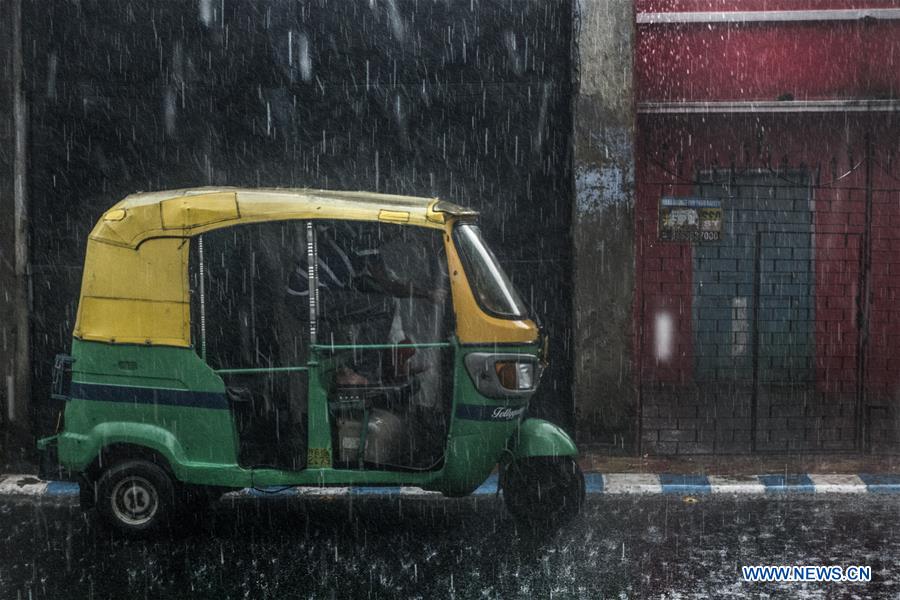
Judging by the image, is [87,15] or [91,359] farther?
[87,15]

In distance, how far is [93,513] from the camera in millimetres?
8016

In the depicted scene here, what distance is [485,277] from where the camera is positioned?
24.6ft

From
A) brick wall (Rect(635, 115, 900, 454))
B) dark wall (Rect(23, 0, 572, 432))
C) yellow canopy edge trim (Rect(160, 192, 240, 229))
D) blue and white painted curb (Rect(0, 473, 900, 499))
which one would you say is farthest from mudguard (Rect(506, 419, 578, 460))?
brick wall (Rect(635, 115, 900, 454))

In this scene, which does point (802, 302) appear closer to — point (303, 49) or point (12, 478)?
point (303, 49)

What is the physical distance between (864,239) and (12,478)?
696 cm

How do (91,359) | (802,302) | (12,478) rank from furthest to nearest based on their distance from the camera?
(802,302) → (12,478) → (91,359)

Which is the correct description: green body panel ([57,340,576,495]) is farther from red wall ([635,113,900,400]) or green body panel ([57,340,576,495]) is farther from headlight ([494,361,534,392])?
red wall ([635,113,900,400])

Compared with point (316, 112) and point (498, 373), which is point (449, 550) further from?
point (316, 112)

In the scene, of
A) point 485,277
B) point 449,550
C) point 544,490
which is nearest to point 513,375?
point 485,277

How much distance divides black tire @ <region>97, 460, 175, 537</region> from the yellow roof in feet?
4.38

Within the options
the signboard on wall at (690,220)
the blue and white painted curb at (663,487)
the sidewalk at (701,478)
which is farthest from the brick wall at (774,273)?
the blue and white painted curb at (663,487)

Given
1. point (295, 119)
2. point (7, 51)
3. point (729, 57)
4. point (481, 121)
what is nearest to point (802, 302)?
point (729, 57)

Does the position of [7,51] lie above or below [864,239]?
above

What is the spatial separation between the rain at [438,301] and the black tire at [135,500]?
15 mm
